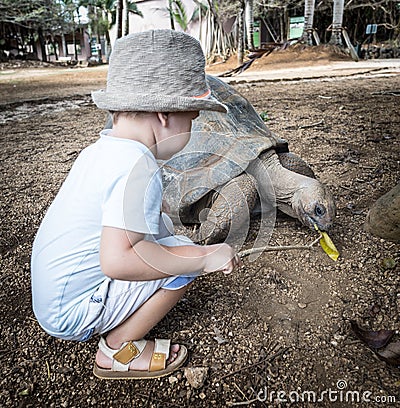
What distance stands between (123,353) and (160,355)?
12 centimetres

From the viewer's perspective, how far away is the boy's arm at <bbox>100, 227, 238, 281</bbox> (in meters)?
0.96

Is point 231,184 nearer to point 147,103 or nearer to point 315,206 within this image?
point 315,206

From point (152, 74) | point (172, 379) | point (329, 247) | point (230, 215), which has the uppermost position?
point (152, 74)

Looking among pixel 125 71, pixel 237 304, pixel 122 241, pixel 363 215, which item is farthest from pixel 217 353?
pixel 363 215

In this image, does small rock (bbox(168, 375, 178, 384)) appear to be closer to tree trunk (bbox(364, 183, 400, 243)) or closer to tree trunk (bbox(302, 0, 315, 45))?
tree trunk (bbox(364, 183, 400, 243))

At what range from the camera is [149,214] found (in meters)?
0.98

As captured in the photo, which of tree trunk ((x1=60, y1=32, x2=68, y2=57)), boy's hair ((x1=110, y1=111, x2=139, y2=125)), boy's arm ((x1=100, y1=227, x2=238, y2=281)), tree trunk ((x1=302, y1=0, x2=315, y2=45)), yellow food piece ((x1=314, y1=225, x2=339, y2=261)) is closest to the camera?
boy's arm ((x1=100, y1=227, x2=238, y2=281))

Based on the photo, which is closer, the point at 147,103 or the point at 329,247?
the point at 147,103

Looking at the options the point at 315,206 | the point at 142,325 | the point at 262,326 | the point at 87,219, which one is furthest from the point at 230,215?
the point at 87,219

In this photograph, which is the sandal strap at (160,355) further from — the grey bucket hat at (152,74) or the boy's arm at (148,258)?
the grey bucket hat at (152,74)

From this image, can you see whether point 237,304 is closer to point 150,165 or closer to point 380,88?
point 150,165

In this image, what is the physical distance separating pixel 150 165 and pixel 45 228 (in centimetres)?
41

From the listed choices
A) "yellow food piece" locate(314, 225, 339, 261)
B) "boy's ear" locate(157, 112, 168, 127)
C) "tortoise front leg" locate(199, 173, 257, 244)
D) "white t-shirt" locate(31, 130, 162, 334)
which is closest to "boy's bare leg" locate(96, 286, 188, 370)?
"white t-shirt" locate(31, 130, 162, 334)

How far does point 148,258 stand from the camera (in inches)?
39.6
